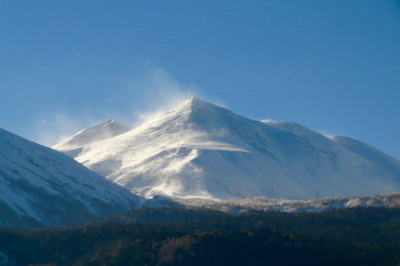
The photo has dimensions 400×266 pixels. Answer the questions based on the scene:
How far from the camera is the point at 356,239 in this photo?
62625 millimetres

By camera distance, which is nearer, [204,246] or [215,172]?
[204,246]

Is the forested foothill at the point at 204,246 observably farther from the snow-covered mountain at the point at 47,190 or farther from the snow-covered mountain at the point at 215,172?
the snow-covered mountain at the point at 215,172

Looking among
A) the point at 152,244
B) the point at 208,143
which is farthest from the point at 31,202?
the point at 208,143

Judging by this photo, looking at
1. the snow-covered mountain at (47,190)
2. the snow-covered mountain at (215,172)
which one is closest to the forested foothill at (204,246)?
the snow-covered mountain at (47,190)

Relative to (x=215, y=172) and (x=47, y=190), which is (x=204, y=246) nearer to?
(x=47, y=190)

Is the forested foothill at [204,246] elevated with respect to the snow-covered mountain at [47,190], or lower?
lower

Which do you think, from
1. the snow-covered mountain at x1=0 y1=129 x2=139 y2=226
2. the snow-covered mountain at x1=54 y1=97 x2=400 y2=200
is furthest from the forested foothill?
the snow-covered mountain at x1=54 y1=97 x2=400 y2=200

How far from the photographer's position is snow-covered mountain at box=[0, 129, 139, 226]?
92.2m

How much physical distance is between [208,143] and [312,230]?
114m

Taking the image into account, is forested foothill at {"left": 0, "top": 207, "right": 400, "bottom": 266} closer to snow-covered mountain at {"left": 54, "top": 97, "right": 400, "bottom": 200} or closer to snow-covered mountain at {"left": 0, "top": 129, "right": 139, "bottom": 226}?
snow-covered mountain at {"left": 0, "top": 129, "right": 139, "bottom": 226}

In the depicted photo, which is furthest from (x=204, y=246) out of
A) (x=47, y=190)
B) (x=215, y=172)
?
(x=215, y=172)

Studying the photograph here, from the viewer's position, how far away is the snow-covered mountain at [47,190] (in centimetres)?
9219

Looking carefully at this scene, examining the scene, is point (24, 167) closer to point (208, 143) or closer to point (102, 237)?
point (102, 237)

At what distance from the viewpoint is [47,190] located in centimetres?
10394
